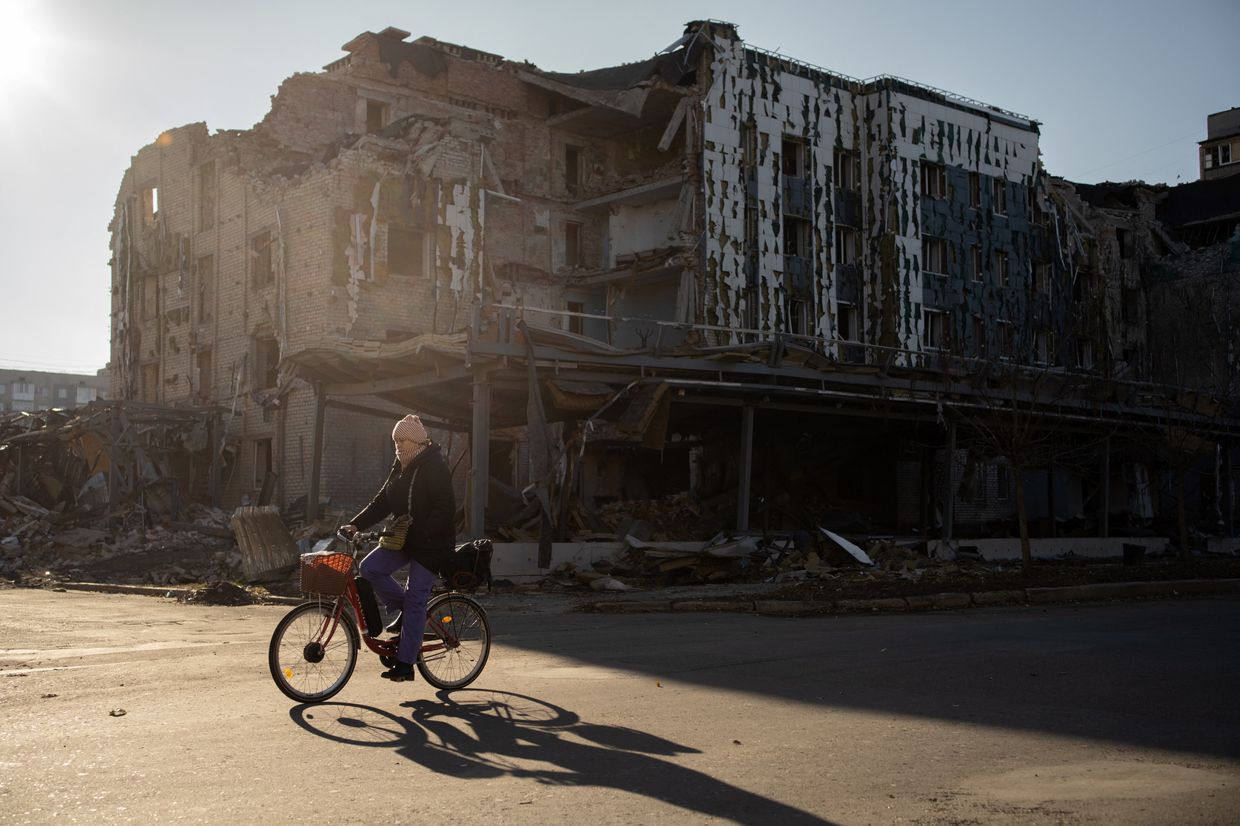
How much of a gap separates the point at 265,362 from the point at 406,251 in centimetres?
538

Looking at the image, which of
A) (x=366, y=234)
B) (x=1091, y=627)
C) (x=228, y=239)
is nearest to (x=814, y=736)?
(x=1091, y=627)

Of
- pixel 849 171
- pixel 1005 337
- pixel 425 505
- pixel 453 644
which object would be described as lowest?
pixel 453 644

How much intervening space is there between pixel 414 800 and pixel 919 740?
114 inches

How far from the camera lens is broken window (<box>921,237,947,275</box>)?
144 ft

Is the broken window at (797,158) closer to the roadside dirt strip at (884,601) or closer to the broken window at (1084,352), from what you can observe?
the broken window at (1084,352)

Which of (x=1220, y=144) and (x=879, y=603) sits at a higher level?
(x=1220, y=144)

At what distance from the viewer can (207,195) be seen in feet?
123

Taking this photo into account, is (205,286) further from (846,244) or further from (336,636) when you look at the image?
(336,636)

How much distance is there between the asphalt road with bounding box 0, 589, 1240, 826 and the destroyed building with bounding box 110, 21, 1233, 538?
10.9 metres

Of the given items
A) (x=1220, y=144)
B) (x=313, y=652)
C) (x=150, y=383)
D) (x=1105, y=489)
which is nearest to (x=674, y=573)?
(x=313, y=652)

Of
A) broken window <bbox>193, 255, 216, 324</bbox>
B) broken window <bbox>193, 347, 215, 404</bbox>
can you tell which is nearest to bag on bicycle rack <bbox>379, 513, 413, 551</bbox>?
broken window <bbox>193, 347, 215, 404</bbox>

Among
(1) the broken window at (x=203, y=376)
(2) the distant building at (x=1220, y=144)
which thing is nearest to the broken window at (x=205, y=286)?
(1) the broken window at (x=203, y=376)

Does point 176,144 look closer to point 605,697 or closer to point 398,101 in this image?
point 398,101

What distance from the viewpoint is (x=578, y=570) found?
67.6 feet
